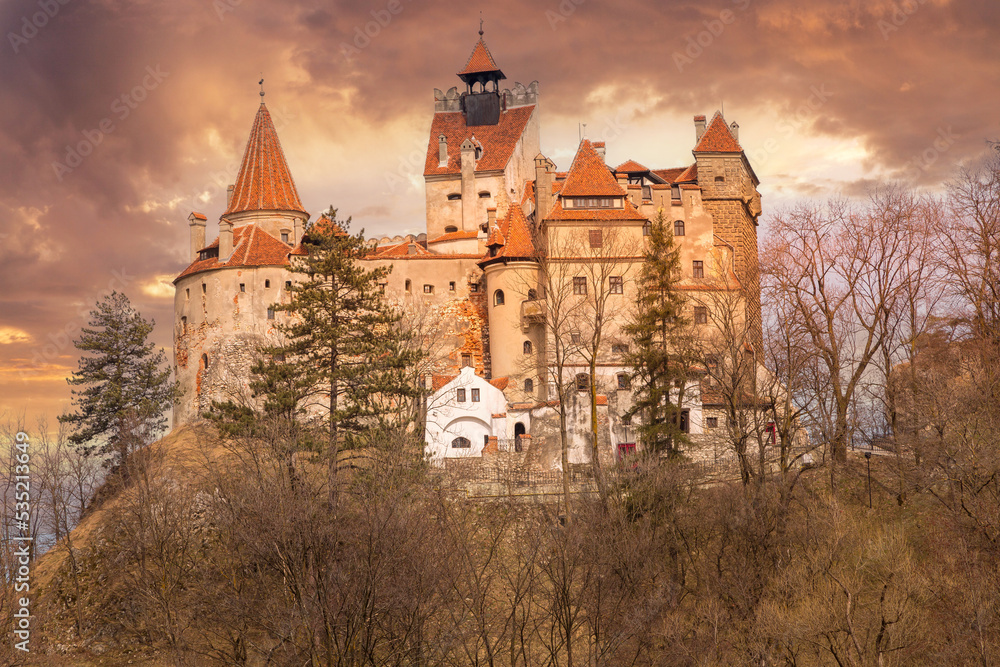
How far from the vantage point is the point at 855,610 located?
3156cm

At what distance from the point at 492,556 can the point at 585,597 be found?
4993 mm

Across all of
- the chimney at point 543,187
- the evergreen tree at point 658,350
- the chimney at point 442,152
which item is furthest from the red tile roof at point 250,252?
the evergreen tree at point 658,350

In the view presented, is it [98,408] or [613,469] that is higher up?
[98,408]

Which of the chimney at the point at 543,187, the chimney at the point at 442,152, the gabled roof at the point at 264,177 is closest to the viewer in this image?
the chimney at the point at 543,187

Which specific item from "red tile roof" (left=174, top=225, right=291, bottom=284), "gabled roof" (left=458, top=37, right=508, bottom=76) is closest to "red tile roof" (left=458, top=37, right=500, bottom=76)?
"gabled roof" (left=458, top=37, right=508, bottom=76)

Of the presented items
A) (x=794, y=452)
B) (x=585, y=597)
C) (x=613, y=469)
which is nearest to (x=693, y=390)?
(x=794, y=452)

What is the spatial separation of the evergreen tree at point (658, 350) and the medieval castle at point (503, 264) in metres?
1.74

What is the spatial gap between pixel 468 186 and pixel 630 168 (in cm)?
1138

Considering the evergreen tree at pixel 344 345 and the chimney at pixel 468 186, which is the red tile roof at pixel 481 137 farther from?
the evergreen tree at pixel 344 345

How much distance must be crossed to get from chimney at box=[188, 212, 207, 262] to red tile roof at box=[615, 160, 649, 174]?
27.1m

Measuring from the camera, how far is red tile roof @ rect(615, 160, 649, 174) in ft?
201

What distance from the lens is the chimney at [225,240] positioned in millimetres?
61750

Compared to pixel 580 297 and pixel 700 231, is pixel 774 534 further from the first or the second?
pixel 700 231

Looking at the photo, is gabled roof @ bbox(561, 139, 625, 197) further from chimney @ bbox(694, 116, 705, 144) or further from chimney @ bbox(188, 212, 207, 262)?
chimney @ bbox(188, 212, 207, 262)
